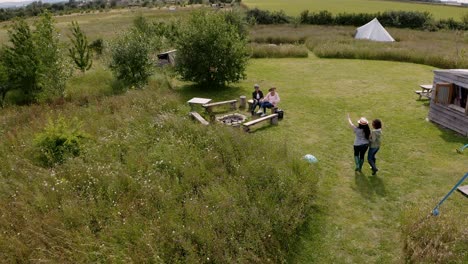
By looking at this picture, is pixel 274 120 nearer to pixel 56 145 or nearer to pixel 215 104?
pixel 215 104

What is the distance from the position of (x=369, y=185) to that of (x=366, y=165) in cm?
111

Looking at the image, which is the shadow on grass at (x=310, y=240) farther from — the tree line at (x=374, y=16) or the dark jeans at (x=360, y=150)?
the tree line at (x=374, y=16)

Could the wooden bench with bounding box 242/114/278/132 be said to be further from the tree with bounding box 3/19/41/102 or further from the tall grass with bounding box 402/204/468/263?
the tree with bounding box 3/19/41/102

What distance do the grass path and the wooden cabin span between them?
347 mm

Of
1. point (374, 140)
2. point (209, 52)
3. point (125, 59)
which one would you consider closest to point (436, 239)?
point (374, 140)

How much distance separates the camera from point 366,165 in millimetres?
9523

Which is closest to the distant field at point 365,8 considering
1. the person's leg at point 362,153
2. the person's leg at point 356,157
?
the person's leg at point 356,157

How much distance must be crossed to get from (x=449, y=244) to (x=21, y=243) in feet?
23.7

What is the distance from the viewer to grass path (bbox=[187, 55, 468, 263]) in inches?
263

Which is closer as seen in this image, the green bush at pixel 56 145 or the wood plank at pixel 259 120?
the green bush at pixel 56 145

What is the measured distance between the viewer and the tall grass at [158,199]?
571cm

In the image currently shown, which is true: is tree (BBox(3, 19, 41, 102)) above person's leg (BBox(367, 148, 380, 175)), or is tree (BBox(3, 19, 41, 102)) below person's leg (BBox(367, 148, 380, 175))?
above

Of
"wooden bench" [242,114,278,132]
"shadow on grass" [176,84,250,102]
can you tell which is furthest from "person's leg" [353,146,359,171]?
"shadow on grass" [176,84,250,102]

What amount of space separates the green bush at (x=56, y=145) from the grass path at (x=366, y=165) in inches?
213
